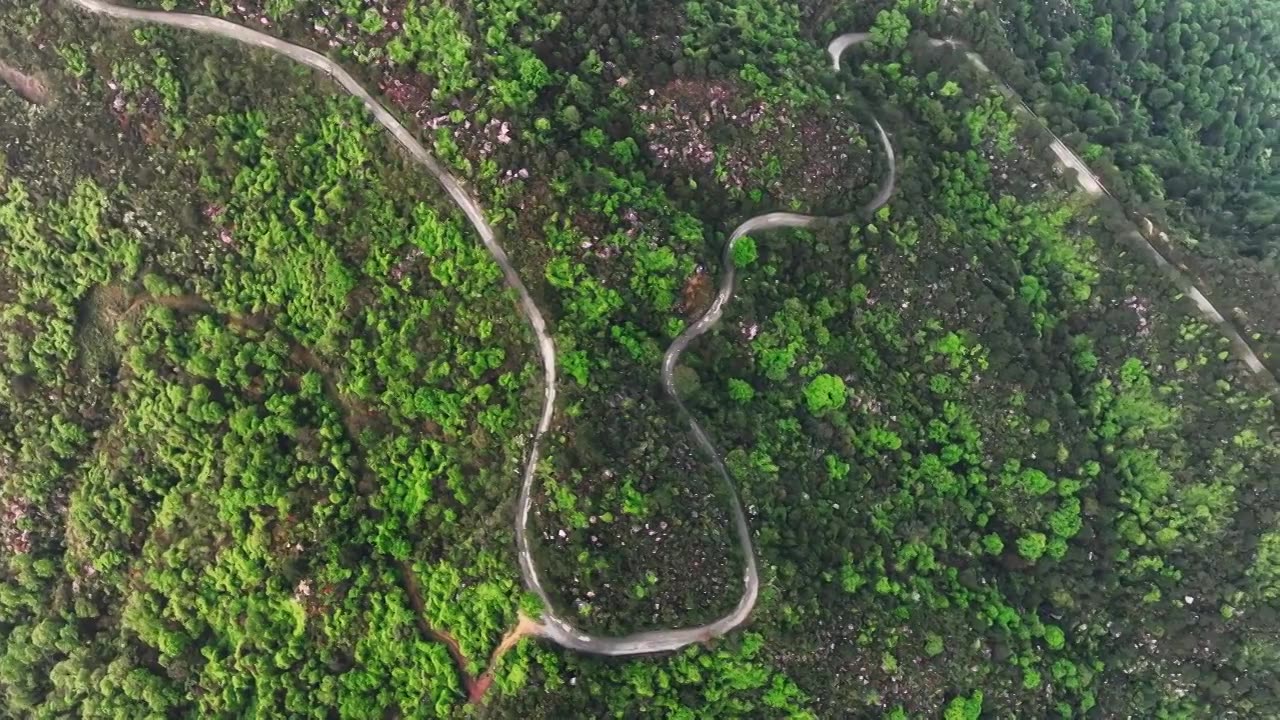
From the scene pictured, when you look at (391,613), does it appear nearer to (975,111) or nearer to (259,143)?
(259,143)

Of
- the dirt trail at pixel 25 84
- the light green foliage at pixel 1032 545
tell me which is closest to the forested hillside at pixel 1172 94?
the light green foliage at pixel 1032 545

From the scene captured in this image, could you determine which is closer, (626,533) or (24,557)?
(626,533)

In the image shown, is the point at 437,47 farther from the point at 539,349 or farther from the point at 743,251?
the point at 743,251

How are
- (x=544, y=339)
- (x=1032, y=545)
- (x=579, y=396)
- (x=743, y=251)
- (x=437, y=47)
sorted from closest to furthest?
(x=579, y=396)
(x=437, y=47)
(x=544, y=339)
(x=743, y=251)
(x=1032, y=545)

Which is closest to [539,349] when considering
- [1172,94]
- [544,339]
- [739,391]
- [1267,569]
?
[544,339]

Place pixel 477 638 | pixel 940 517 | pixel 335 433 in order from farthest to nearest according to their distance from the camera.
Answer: pixel 940 517 → pixel 335 433 → pixel 477 638

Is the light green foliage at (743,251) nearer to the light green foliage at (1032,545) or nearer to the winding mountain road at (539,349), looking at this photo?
the winding mountain road at (539,349)

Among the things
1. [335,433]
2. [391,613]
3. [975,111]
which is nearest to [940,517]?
[975,111]
